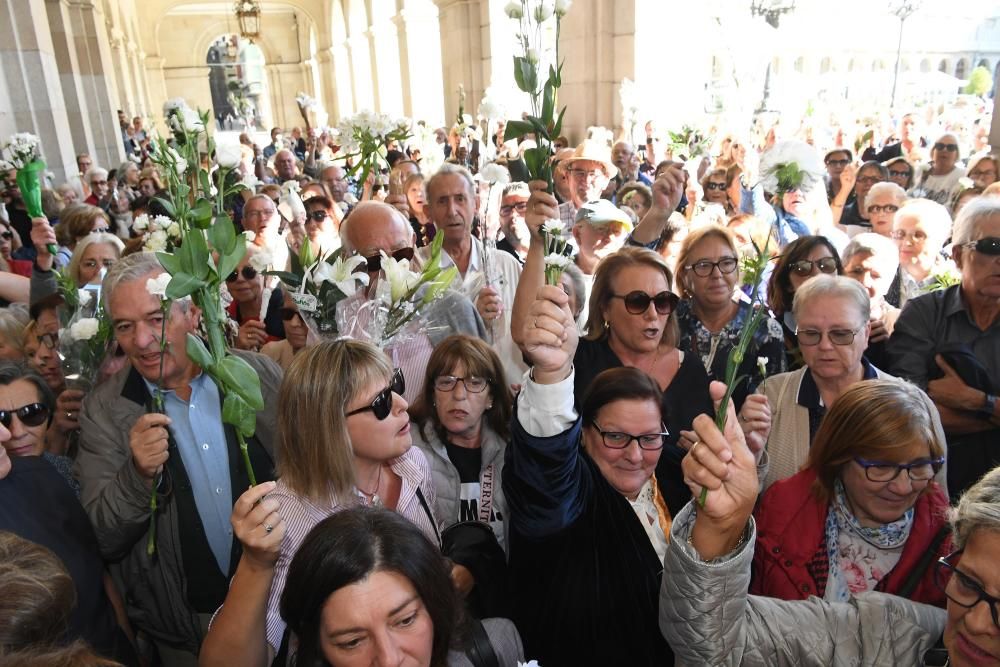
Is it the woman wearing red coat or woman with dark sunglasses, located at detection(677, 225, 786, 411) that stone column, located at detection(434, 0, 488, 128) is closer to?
woman with dark sunglasses, located at detection(677, 225, 786, 411)

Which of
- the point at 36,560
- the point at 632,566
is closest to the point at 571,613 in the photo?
the point at 632,566

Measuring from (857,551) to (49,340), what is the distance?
3.48m

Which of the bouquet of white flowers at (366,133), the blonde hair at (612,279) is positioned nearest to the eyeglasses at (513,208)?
the bouquet of white flowers at (366,133)

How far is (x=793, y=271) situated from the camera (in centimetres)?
326

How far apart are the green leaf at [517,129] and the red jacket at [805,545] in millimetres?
1386

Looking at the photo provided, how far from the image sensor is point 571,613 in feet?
5.60

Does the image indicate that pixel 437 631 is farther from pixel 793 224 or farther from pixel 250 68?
pixel 250 68

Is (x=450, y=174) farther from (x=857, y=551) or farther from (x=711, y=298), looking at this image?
(x=857, y=551)

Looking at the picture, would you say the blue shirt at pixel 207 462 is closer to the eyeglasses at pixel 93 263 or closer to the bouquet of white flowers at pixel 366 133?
the eyeglasses at pixel 93 263

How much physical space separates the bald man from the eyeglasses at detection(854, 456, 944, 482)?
64.4 inches

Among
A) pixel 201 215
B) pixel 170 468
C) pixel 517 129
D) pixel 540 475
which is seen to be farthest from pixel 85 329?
pixel 540 475

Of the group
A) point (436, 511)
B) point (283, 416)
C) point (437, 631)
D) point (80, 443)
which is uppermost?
point (283, 416)

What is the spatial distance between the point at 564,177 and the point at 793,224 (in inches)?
87.4

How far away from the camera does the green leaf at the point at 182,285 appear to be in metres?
1.45
